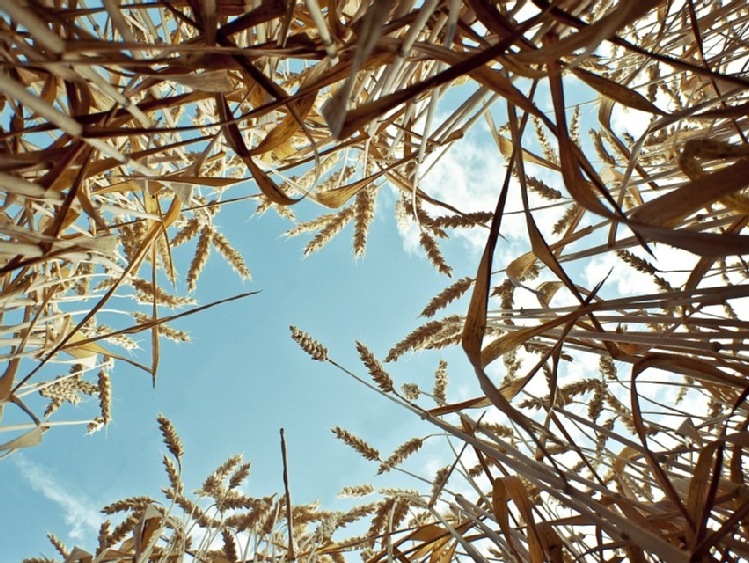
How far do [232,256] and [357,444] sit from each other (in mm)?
694

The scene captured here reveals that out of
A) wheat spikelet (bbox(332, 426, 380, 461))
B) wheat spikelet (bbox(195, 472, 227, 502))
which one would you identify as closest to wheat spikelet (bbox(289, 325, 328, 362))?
wheat spikelet (bbox(195, 472, 227, 502))

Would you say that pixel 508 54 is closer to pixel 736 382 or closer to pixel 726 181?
pixel 726 181

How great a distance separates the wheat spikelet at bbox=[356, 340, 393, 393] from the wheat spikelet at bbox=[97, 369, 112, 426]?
0.82 m

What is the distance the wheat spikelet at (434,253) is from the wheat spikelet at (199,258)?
0.63m

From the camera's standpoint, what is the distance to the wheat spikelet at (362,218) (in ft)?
5.17

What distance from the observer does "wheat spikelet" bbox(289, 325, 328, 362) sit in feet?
2.59

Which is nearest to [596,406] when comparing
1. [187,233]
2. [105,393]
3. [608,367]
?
[608,367]

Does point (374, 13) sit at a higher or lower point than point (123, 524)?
lower

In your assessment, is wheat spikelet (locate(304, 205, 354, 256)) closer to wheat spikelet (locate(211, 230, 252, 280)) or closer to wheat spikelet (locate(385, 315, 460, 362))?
wheat spikelet (locate(211, 230, 252, 280))

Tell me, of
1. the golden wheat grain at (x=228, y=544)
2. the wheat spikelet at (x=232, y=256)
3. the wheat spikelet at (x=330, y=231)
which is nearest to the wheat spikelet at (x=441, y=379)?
the wheat spikelet at (x=330, y=231)

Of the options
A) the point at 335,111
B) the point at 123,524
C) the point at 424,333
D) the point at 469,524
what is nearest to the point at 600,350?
the point at 469,524

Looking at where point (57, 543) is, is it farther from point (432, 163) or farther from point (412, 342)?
point (432, 163)

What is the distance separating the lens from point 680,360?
461 millimetres

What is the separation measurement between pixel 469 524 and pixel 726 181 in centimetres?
51
